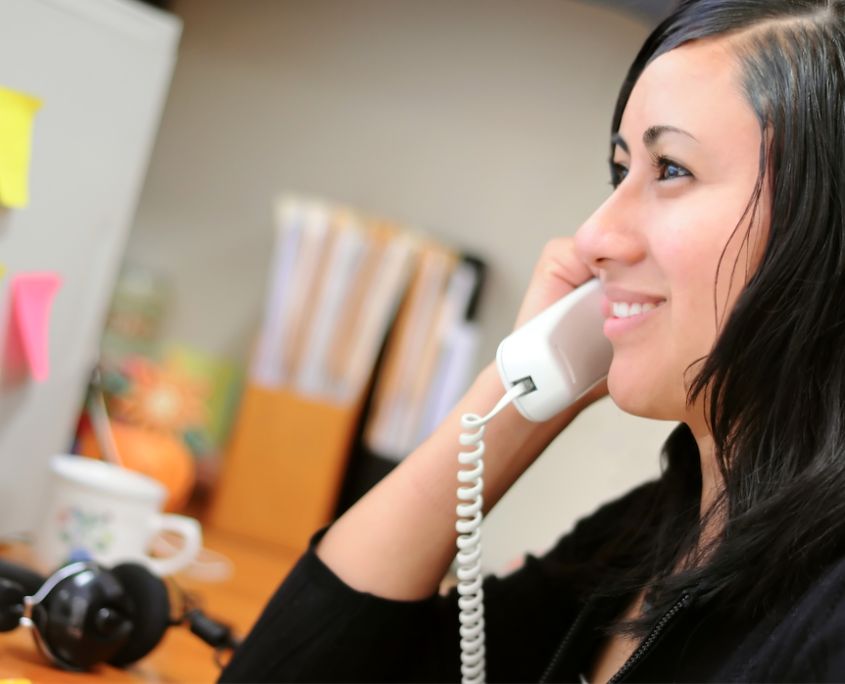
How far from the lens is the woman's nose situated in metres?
0.62

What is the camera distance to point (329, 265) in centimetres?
142

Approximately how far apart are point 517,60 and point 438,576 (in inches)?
42.6

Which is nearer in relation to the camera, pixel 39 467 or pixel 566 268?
pixel 566 268

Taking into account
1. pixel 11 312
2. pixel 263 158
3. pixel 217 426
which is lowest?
pixel 217 426

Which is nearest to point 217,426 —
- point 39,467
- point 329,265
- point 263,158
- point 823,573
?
point 329,265

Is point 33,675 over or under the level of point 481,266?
under

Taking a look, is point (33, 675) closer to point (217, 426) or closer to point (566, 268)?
point (566, 268)

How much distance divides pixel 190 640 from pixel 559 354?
18.3 inches

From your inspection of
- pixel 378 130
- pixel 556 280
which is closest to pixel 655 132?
pixel 556 280

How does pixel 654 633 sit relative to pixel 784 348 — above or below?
below

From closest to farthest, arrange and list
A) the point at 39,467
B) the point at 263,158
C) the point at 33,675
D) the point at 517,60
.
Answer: the point at 33,675 < the point at 39,467 < the point at 517,60 < the point at 263,158

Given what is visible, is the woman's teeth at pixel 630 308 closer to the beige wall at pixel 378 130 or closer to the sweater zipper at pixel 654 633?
the sweater zipper at pixel 654 633

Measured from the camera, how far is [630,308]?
640 millimetres

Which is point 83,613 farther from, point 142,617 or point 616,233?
point 616,233
